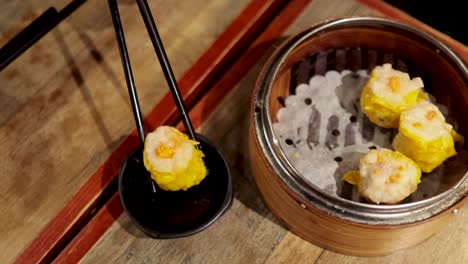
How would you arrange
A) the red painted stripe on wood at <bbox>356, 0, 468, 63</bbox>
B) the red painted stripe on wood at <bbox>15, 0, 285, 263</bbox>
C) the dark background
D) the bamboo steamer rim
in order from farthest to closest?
1. the dark background
2. the red painted stripe on wood at <bbox>356, 0, 468, 63</bbox>
3. the red painted stripe on wood at <bbox>15, 0, 285, 263</bbox>
4. the bamboo steamer rim

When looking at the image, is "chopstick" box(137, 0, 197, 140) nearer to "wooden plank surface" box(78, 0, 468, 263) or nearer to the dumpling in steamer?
"wooden plank surface" box(78, 0, 468, 263)

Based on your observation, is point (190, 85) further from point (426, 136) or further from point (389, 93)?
point (426, 136)

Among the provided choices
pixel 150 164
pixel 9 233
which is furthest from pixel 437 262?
pixel 9 233

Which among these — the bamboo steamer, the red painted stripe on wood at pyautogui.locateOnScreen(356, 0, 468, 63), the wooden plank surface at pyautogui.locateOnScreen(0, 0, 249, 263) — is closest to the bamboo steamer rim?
the bamboo steamer

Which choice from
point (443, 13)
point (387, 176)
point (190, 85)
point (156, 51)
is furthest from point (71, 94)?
point (443, 13)

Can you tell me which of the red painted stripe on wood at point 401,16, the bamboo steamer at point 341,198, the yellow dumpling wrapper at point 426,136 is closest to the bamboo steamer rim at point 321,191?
the bamboo steamer at point 341,198

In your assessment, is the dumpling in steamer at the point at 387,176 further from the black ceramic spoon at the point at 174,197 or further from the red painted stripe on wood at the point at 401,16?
the red painted stripe on wood at the point at 401,16

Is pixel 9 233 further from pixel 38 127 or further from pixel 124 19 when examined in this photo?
pixel 124 19
